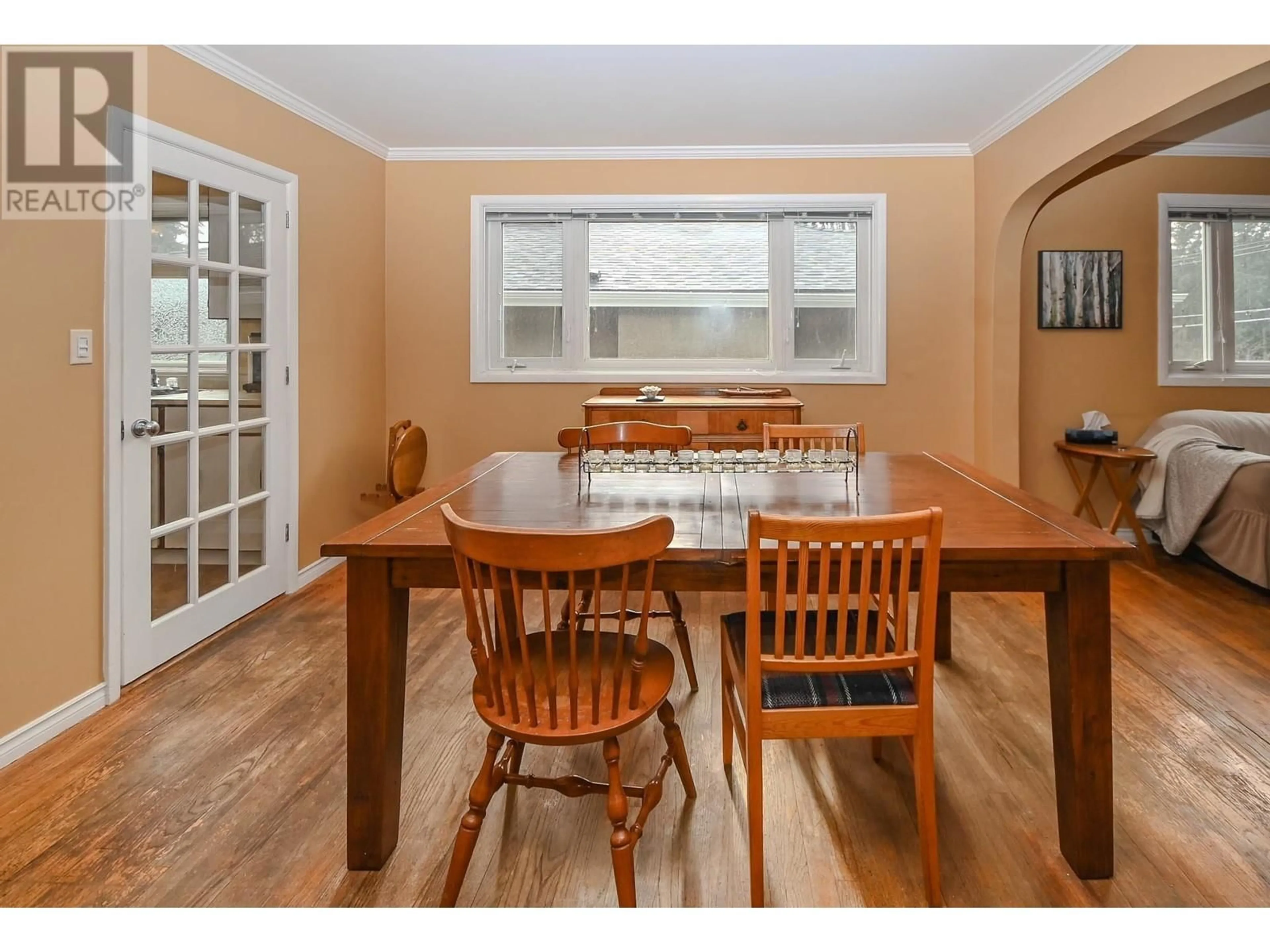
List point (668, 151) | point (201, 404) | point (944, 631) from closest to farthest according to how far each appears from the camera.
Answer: point (944, 631) → point (201, 404) → point (668, 151)

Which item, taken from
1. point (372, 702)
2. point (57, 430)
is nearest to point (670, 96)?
point (57, 430)

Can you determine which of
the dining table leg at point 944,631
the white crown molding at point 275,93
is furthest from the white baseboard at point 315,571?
the dining table leg at point 944,631

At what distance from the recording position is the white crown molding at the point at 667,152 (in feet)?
15.1

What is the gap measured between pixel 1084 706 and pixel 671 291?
368cm

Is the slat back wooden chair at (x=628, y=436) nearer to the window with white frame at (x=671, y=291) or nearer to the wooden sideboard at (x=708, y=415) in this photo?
the wooden sideboard at (x=708, y=415)

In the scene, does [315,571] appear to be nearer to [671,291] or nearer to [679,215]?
[671,291]

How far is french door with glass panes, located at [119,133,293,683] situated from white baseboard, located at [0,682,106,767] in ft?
0.61

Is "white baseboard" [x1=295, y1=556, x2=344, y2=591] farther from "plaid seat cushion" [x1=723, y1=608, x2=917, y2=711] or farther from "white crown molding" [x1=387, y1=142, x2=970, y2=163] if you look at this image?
"plaid seat cushion" [x1=723, y1=608, x2=917, y2=711]

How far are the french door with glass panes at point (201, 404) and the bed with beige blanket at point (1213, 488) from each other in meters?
4.55

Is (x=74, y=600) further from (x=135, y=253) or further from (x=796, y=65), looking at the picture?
(x=796, y=65)

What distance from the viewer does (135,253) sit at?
2766 mm

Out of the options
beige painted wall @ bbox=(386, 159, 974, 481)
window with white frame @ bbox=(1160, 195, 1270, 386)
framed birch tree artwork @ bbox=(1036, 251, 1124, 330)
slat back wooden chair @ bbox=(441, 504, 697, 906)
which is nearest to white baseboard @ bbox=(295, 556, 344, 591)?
beige painted wall @ bbox=(386, 159, 974, 481)

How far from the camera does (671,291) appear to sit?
194 inches
